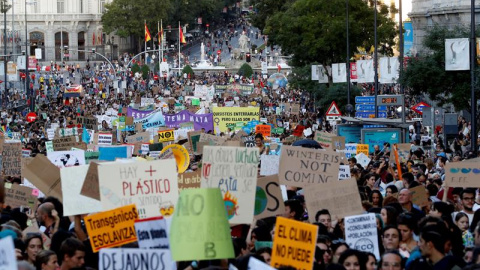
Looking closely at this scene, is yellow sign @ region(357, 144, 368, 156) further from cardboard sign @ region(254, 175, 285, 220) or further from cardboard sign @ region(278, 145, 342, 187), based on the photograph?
cardboard sign @ region(254, 175, 285, 220)

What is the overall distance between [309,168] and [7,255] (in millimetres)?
7690

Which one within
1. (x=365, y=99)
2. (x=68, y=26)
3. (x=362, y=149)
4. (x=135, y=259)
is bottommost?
(x=362, y=149)

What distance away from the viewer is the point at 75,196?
Answer: 1462 cm

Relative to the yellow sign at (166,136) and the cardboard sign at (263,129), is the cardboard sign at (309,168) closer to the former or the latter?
the yellow sign at (166,136)

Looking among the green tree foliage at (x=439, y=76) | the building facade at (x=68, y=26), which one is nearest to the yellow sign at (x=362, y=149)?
the green tree foliage at (x=439, y=76)

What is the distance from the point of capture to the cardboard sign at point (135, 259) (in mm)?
10867

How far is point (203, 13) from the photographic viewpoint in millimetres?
150125

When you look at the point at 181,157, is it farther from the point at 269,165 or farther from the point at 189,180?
the point at 189,180

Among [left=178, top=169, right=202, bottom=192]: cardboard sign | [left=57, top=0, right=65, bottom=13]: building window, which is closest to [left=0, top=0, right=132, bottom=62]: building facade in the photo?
[left=57, top=0, right=65, bottom=13]: building window

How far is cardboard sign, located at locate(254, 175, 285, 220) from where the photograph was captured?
15.0 metres

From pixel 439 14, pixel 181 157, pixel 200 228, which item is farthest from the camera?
pixel 439 14

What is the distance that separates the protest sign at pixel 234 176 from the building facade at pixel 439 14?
39.3 m

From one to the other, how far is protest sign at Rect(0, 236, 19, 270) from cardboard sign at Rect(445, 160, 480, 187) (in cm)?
868

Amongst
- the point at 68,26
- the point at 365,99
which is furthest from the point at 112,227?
the point at 68,26
